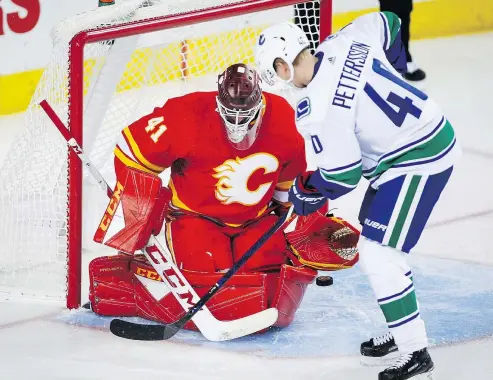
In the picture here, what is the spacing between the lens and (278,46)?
3.38 m

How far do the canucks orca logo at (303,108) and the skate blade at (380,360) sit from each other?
28.7 inches

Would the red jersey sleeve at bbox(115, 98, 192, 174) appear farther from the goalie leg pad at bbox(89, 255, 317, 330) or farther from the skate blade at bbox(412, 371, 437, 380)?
the skate blade at bbox(412, 371, 437, 380)

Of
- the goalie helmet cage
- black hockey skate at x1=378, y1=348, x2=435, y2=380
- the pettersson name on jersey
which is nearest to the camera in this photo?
the pettersson name on jersey

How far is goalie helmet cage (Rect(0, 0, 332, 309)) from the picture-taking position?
3.95m

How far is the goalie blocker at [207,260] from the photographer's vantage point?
3746 millimetres

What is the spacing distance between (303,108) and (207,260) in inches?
28.5

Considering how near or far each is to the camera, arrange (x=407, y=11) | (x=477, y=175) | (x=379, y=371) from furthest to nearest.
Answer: (x=407, y=11)
(x=477, y=175)
(x=379, y=371)

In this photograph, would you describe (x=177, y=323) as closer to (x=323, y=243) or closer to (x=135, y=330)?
Answer: (x=135, y=330)

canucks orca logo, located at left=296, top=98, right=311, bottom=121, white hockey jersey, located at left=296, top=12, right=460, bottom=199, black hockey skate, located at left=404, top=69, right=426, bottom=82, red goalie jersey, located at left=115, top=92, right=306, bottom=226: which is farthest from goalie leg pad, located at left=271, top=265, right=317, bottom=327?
black hockey skate, located at left=404, top=69, right=426, bottom=82

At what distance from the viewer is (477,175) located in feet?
17.1

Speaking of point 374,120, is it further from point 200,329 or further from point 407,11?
point 407,11

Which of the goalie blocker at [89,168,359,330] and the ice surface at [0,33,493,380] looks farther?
the goalie blocker at [89,168,359,330]

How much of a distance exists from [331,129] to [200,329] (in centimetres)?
80

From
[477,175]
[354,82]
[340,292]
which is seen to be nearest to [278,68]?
[354,82]
